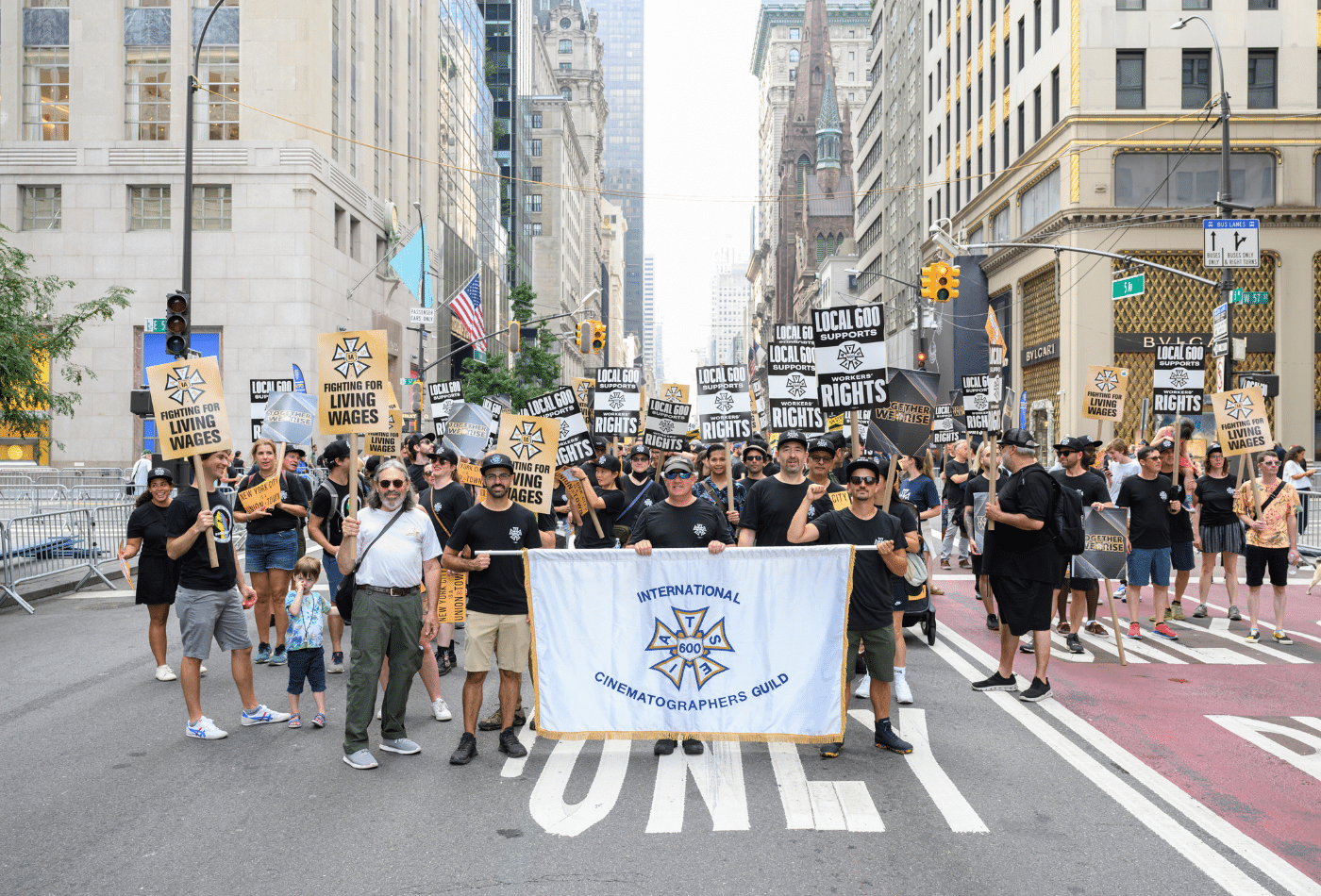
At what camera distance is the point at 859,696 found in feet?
27.7

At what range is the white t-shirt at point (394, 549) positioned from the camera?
21.7 feet

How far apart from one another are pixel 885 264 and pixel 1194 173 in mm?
36654

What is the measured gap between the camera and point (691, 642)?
262 inches

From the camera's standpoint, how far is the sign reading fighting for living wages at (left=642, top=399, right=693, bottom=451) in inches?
499

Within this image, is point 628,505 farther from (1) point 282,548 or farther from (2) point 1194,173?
(2) point 1194,173

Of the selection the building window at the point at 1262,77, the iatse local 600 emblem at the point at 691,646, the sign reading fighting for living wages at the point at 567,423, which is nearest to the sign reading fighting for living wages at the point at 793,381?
the sign reading fighting for living wages at the point at 567,423

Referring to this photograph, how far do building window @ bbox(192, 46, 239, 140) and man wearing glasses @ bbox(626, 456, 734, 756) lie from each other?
34.5 m

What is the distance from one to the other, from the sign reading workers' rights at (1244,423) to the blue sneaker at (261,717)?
31.9 ft

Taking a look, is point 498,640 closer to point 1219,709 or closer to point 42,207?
point 1219,709

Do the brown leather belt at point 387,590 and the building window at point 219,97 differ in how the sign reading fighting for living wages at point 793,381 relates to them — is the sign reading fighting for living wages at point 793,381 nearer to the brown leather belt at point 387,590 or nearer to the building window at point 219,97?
the brown leather belt at point 387,590

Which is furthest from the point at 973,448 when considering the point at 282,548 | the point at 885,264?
the point at 885,264

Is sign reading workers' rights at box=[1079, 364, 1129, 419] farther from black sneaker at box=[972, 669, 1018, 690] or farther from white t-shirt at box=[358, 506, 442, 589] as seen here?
white t-shirt at box=[358, 506, 442, 589]

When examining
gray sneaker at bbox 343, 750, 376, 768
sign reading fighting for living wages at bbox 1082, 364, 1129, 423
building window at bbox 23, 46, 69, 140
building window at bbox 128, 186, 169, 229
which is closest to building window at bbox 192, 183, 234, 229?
building window at bbox 128, 186, 169, 229

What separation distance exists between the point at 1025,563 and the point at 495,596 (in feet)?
13.9
